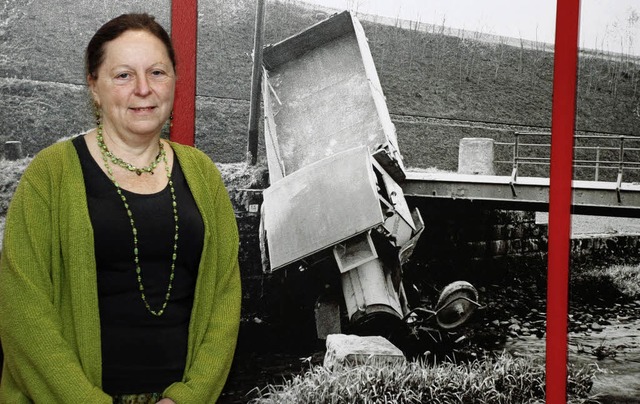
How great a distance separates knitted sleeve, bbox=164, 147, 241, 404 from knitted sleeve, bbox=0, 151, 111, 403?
7.9 inches

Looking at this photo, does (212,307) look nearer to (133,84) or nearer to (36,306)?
(36,306)

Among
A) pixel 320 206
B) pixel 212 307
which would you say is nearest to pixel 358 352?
pixel 320 206

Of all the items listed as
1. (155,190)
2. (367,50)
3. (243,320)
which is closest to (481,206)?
(367,50)

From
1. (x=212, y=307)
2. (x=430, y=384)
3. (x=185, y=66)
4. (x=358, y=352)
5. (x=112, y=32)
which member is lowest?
(x=430, y=384)

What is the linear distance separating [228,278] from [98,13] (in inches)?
39.9

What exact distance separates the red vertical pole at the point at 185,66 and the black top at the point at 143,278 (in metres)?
0.61

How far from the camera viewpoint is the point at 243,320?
7.38ft

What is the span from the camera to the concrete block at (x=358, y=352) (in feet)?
7.29

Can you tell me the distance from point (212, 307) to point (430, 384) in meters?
0.95

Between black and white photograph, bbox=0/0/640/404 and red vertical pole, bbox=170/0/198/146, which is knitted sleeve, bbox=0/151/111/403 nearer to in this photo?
black and white photograph, bbox=0/0/640/404

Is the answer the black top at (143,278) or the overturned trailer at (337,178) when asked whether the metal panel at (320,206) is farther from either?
the black top at (143,278)

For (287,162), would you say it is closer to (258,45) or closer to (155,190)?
(258,45)

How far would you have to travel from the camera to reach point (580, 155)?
232cm

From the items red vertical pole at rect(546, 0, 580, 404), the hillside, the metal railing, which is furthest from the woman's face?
red vertical pole at rect(546, 0, 580, 404)
